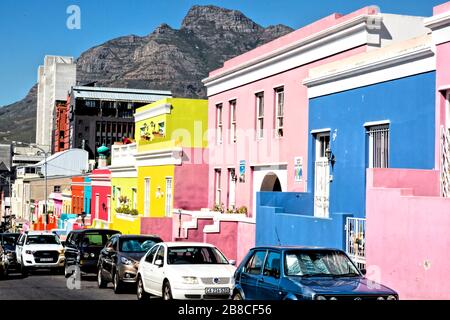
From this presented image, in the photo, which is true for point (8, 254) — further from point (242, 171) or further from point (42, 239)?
point (242, 171)

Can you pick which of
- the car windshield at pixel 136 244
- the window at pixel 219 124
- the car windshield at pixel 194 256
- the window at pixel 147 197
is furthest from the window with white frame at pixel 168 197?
the car windshield at pixel 194 256

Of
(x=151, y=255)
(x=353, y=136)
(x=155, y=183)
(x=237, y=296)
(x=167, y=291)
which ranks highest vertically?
(x=353, y=136)

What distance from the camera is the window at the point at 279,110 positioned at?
26.9 m

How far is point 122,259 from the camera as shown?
69.7ft

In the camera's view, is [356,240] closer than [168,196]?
Yes

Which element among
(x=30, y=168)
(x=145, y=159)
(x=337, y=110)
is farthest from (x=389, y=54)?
(x=30, y=168)

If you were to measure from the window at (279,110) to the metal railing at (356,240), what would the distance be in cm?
852

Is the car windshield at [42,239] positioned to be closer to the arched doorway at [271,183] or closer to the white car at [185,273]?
the arched doorway at [271,183]

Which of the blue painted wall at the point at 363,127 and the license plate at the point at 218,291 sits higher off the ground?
the blue painted wall at the point at 363,127

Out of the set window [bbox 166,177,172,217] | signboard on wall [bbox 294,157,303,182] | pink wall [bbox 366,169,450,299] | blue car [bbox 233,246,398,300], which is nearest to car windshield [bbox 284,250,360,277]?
blue car [bbox 233,246,398,300]

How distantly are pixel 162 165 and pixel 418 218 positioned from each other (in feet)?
69.7

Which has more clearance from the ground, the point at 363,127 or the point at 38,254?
the point at 363,127

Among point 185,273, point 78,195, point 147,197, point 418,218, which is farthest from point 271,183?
point 78,195

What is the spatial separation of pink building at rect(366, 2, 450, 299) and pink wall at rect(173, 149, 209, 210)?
17.4 meters
